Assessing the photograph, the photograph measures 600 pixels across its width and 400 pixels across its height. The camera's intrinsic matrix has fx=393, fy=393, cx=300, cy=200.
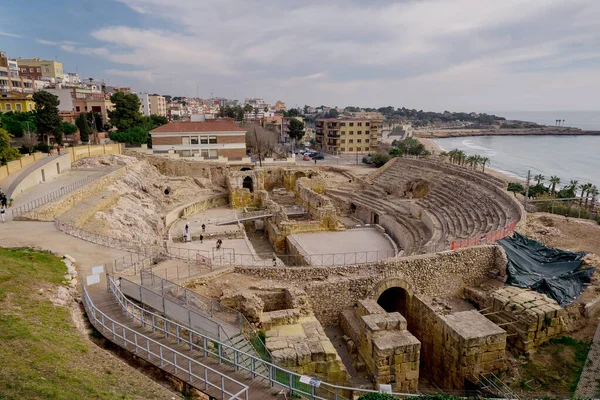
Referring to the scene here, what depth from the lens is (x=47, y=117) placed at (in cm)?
4103

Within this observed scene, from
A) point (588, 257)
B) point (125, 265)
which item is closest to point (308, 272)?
point (125, 265)

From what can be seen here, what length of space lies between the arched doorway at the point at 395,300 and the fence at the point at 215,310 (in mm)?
8117

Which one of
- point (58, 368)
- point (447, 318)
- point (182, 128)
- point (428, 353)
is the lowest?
point (428, 353)

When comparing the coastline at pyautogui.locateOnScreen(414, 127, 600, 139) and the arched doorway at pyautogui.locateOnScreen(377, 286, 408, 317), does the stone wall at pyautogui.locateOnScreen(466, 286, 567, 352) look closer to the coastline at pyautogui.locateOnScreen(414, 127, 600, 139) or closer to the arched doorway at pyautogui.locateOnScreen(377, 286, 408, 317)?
the arched doorway at pyautogui.locateOnScreen(377, 286, 408, 317)

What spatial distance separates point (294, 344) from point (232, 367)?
2954 millimetres

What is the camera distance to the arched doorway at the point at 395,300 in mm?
17566

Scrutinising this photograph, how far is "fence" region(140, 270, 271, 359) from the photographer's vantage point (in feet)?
37.3

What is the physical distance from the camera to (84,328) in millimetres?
10789

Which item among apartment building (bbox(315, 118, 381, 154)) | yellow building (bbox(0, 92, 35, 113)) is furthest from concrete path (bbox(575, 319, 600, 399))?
apartment building (bbox(315, 118, 381, 154))

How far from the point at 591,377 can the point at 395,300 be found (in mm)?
7523

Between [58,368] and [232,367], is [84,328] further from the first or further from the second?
[232,367]

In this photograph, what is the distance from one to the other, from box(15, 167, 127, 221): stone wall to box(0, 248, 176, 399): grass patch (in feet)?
31.1

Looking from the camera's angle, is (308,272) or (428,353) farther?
(308,272)

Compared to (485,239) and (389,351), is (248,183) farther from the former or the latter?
(389,351)
